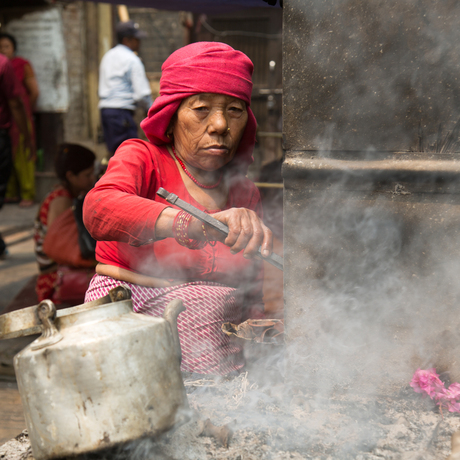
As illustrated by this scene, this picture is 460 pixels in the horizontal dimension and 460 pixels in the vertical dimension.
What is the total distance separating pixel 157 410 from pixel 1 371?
8.84ft

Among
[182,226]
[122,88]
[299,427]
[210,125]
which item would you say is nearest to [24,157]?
[122,88]

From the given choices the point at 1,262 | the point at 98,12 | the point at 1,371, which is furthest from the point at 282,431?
the point at 98,12

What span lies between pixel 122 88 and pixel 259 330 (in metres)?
5.10

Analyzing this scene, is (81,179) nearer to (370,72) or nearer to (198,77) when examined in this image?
(198,77)

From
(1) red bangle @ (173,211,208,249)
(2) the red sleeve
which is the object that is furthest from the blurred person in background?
(1) red bangle @ (173,211,208,249)

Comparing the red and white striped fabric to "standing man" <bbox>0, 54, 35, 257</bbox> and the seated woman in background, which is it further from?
"standing man" <bbox>0, 54, 35, 257</bbox>

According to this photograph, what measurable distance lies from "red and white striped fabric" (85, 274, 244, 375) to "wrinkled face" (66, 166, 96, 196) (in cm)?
238

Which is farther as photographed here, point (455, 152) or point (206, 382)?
point (206, 382)

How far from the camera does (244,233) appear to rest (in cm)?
153

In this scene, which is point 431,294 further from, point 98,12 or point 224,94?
point 98,12

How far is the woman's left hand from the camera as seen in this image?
1.53 meters

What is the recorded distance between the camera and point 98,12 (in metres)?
9.59

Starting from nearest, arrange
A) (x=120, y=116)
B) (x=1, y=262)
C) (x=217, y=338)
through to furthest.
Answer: (x=217, y=338) < (x=1, y=262) < (x=120, y=116)

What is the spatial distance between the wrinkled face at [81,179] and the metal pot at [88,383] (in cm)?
308
